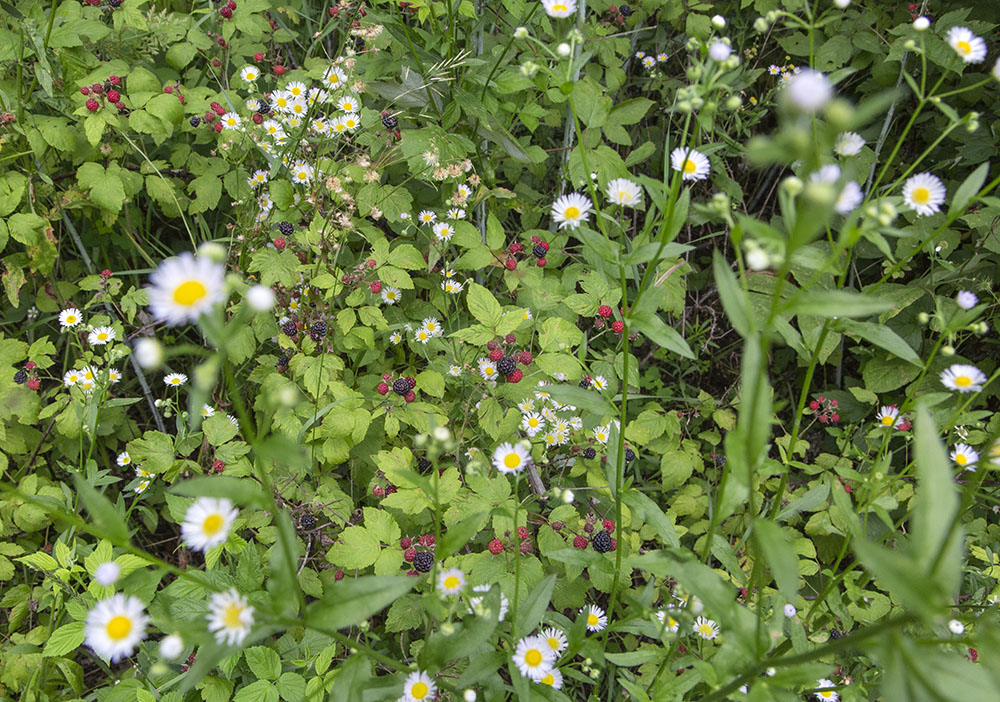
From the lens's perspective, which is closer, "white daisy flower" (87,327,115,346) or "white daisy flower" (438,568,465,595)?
"white daisy flower" (438,568,465,595)

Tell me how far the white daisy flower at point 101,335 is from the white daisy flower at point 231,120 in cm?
89

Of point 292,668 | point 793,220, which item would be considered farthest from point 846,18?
point 292,668

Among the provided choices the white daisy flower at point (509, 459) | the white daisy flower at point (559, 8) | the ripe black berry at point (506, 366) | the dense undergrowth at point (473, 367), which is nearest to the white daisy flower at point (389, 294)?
the dense undergrowth at point (473, 367)

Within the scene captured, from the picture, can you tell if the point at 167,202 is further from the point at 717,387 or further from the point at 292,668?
the point at 717,387

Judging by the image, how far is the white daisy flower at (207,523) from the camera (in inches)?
38.5

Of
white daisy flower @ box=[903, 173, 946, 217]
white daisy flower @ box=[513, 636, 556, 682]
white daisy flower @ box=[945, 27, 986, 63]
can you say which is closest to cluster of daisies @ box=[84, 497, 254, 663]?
white daisy flower @ box=[513, 636, 556, 682]

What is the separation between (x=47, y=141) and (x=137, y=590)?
1677 mm

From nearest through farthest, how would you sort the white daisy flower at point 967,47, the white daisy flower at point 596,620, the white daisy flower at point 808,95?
the white daisy flower at point 808,95 → the white daisy flower at point 967,47 → the white daisy flower at point 596,620

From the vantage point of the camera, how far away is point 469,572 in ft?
5.41

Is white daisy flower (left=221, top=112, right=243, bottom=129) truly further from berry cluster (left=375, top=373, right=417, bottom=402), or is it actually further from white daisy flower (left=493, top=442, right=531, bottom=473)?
white daisy flower (left=493, top=442, right=531, bottom=473)

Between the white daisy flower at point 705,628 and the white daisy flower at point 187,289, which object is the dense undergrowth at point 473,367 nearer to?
the white daisy flower at point 705,628

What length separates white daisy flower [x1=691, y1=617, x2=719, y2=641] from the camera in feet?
4.98

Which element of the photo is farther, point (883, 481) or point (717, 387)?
point (717, 387)

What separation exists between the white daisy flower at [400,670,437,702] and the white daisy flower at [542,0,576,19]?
144cm
